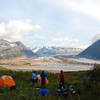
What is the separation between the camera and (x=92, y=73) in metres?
25.9

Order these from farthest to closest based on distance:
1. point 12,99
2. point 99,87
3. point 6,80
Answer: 1. point 6,80
2. point 99,87
3. point 12,99

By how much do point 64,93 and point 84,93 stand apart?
182 centimetres

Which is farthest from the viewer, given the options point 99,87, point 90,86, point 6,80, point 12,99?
point 6,80

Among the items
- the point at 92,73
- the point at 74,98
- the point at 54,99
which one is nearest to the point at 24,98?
the point at 54,99

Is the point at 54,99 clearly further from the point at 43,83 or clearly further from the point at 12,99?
the point at 43,83

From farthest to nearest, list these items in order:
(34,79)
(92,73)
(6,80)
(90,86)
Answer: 1. (34,79)
2. (6,80)
3. (92,73)
4. (90,86)

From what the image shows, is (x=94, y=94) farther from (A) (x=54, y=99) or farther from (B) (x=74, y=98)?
(A) (x=54, y=99)

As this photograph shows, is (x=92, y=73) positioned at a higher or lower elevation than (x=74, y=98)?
higher

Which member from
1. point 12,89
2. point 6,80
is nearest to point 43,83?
point 12,89

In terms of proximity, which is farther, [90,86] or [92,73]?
[92,73]

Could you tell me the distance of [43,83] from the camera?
26.3 m

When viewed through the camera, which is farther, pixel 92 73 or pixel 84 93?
pixel 92 73

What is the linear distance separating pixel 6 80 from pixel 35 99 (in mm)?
9964

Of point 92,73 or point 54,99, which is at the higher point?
point 92,73
